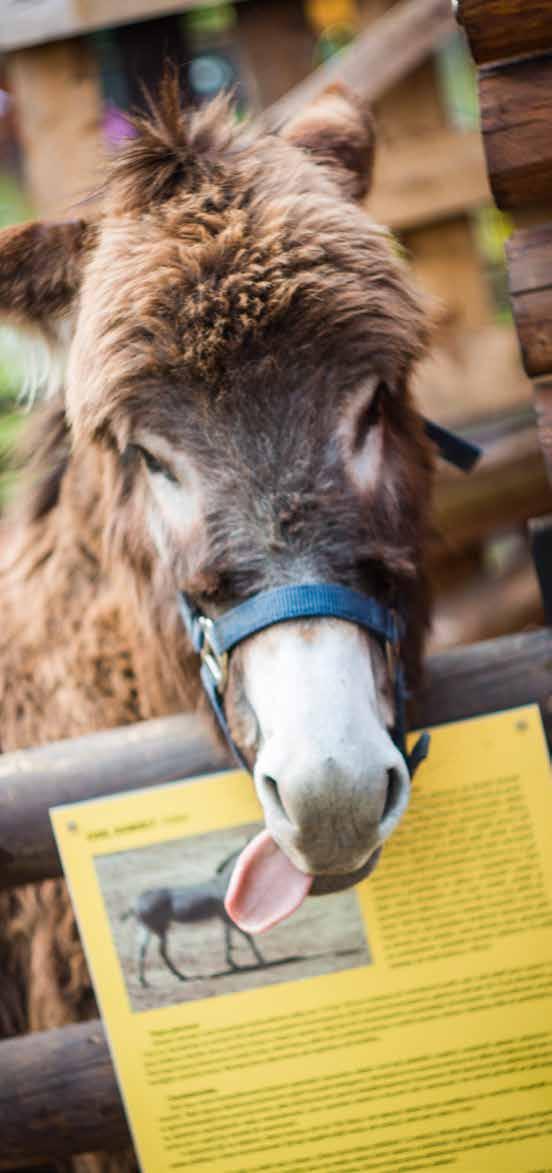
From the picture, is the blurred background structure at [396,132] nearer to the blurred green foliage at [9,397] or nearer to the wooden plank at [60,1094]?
the blurred green foliage at [9,397]

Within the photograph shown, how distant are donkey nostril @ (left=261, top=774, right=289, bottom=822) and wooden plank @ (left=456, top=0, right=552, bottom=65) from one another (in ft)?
4.02

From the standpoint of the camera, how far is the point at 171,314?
5.48 feet

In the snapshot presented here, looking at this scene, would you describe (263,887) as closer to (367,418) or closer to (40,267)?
(367,418)

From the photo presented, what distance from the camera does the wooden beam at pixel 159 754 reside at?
186cm

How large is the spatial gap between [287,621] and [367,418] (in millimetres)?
448

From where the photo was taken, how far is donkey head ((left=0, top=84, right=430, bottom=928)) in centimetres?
146

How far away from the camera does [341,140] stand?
212 cm

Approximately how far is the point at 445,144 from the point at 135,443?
→ 9.03 ft

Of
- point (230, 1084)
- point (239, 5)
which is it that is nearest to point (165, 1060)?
point (230, 1084)

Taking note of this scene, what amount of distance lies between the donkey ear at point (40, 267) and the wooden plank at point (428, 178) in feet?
7.39

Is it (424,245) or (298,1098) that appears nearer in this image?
(298,1098)

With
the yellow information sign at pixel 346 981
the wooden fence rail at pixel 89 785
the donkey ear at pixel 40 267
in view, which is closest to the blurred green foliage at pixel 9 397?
the donkey ear at pixel 40 267

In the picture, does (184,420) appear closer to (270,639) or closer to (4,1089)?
(270,639)

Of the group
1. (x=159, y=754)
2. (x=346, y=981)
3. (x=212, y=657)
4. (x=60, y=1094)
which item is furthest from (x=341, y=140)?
(x=60, y=1094)
